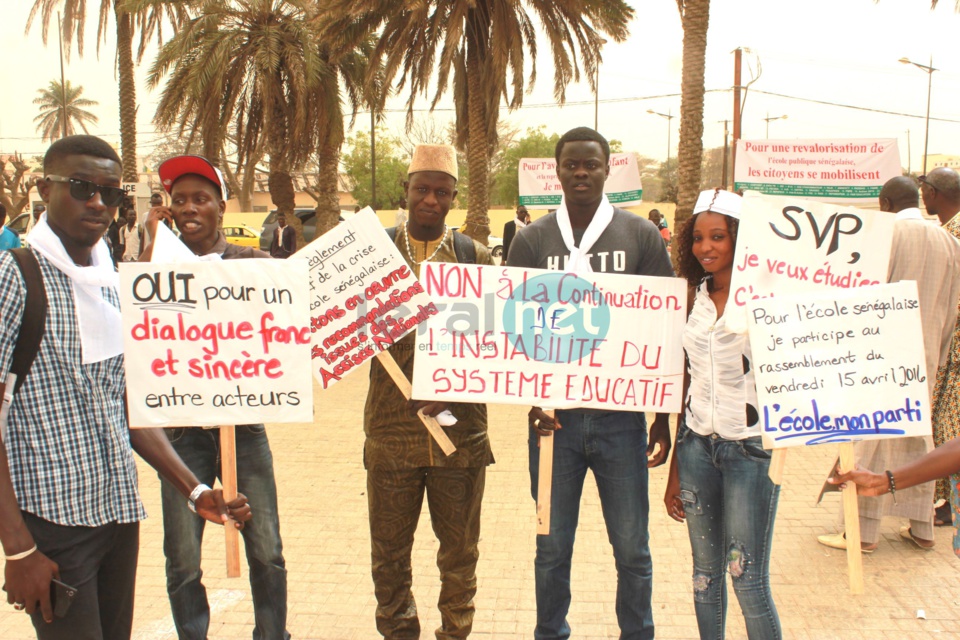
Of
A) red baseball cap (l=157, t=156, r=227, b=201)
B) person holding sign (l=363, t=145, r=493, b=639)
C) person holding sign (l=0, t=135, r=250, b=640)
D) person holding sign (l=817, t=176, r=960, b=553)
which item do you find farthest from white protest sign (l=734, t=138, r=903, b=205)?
person holding sign (l=0, t=135, r=250, b=640)

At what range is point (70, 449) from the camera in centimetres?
231

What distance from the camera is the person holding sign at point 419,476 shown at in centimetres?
333

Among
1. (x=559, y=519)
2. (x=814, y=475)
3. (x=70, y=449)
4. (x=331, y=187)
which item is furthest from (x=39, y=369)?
(x=331, y=187)

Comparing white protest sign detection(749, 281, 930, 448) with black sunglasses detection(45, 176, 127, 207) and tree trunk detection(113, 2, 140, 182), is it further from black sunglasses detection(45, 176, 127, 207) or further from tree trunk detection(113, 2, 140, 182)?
tree trunk detection(113, 2, 140, 182)

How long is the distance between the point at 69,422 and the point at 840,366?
2.56m

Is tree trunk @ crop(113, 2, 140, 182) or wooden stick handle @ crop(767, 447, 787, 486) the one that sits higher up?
tree trunk @ crop(113, 2, 140, 182)

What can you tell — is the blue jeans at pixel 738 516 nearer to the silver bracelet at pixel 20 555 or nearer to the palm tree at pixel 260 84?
the silver bracelet at pixel 20 555

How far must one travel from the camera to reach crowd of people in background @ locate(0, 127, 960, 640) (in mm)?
2312

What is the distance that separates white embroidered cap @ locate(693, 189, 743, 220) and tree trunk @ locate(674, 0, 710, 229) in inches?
354

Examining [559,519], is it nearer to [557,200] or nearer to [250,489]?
[250,489]

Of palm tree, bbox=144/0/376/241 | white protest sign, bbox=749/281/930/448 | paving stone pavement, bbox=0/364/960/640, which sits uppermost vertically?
palm tree, bbox=144/0/376/241

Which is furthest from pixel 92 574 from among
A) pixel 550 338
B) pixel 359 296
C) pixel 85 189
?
pixel 550 338

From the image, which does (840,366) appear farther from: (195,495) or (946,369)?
(195,495)

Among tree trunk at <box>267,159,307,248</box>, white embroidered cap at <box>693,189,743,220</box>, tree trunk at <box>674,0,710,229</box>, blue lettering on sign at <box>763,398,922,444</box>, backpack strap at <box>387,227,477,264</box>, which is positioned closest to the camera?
blue lettering on sign at <box>763,398,922,444</box>
